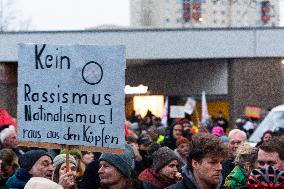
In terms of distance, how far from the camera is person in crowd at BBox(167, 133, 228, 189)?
6905 mm

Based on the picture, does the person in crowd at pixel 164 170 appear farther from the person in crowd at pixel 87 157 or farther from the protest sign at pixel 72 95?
the person in crowd at pixel 87 157

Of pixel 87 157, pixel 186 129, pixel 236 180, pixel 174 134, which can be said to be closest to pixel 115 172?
pixel 236 180

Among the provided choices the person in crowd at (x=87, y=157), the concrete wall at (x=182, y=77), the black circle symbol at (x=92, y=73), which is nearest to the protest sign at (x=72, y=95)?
the black circle symbol at (x=92, y=73)

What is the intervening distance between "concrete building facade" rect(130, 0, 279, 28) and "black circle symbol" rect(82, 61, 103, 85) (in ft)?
74.0

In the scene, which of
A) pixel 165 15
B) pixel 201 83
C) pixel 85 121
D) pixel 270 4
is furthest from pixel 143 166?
pixel 165 15

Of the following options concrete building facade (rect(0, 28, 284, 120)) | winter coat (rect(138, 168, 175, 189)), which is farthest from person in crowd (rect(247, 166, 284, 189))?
concrete building facade (rect(0, 28, 284, 120))

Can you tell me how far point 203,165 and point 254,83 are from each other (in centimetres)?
2751

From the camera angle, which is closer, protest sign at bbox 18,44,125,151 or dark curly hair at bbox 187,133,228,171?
dark curly hair at bbox 187,133,228,171

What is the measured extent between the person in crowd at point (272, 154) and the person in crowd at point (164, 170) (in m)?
2.75

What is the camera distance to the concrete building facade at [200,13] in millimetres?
34031

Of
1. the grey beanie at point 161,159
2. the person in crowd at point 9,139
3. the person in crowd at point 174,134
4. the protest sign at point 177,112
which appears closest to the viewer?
the grey beanie at point 161,159

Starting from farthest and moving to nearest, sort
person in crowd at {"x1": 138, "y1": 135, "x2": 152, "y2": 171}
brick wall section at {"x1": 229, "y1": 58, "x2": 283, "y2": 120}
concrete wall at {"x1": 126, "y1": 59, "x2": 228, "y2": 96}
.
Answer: concrete wall at {"x1": 126, "y1": 59, "x2": 228, "y2": 96} → brick wall section at {"x1": 229, "y1": 58, "x2": 283, "y2": 120} → person in crowd at {"x1": 138, "y1": 135, "x2": 152, "y2": 171}

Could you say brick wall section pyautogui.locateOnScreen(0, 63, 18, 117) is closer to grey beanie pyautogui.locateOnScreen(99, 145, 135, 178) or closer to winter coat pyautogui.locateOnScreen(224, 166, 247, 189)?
grey beanie pyautogui.locateOnScreen(99, 145, 135, 178)

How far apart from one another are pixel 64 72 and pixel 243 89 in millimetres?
26858
